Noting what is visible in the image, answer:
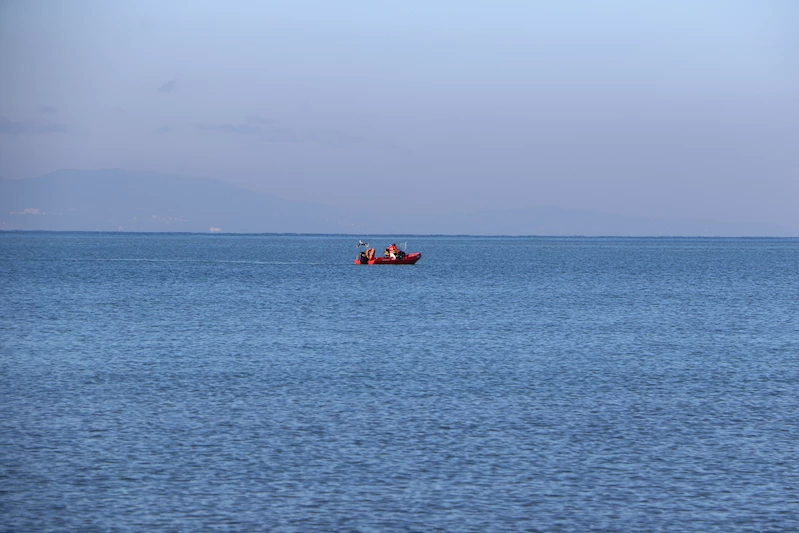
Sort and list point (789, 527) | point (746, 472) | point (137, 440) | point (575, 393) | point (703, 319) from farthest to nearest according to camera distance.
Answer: point (703, 319), point (575, 393), point (137, 440), point (746, 472), point (789, 527)

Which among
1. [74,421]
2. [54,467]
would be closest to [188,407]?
[74,421]

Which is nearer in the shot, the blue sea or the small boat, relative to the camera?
the blue sea

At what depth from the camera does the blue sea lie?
16969 millimetres

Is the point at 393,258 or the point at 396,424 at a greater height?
the point at 393,258

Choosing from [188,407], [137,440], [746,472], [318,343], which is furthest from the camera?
[318,343]

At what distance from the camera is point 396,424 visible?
23734 millimetres

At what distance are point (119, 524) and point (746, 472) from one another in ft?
38.3

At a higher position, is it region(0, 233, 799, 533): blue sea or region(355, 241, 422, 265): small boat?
region(355, 241, 422, 265): small boat

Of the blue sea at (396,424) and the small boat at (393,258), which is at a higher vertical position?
the small boat at (393,258)

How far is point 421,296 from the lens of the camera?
71.9 meters

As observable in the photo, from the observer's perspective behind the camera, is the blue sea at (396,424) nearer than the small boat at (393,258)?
Yes

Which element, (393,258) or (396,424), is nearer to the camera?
(396,424)

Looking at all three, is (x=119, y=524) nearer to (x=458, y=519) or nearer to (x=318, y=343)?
(x=458, y=519)

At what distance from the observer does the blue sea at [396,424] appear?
17.0m
